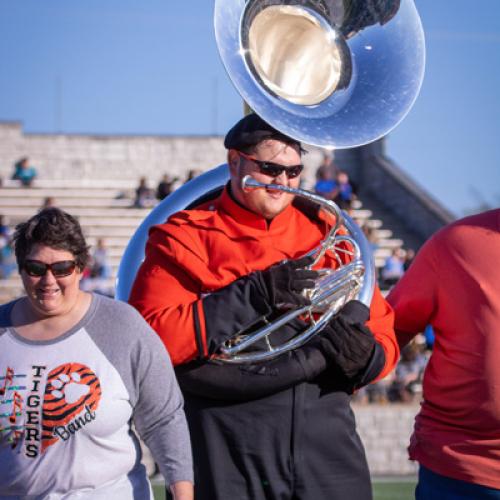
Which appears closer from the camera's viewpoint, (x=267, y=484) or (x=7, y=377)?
(x=7, y=377)

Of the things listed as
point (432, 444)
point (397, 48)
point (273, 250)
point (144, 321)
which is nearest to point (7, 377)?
point (144, 321)

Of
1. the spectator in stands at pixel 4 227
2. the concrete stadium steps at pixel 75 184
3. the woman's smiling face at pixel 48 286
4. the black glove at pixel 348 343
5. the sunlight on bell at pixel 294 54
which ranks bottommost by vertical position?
the spectator in stands at pixel 4 227

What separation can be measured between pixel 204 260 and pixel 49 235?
0.52m

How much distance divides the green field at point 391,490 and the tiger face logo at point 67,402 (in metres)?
4.64

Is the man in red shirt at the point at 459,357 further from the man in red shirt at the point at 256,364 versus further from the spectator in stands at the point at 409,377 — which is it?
the spectator in stands at the point at 409,377

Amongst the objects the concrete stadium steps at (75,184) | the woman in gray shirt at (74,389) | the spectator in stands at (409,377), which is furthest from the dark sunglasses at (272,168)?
the concrete stadium steps at (75,184)

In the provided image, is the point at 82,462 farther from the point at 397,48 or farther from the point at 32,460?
the point at 397,48

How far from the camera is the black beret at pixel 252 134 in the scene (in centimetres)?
334

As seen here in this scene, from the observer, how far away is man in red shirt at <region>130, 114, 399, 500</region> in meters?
3.13

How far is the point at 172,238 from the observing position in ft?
10.8

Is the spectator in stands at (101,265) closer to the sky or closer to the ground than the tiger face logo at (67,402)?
closer to the ground

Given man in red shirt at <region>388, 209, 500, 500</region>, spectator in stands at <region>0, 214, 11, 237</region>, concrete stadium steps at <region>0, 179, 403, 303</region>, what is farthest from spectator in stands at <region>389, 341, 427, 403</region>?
man in red shirt at <region>388, 209, 500, 500</region>

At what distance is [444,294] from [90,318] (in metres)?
1.12

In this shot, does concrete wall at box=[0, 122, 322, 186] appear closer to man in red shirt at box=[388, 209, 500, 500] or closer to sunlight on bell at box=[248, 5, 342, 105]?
sunlight on bell at box=[248, 5, 342, 105]
